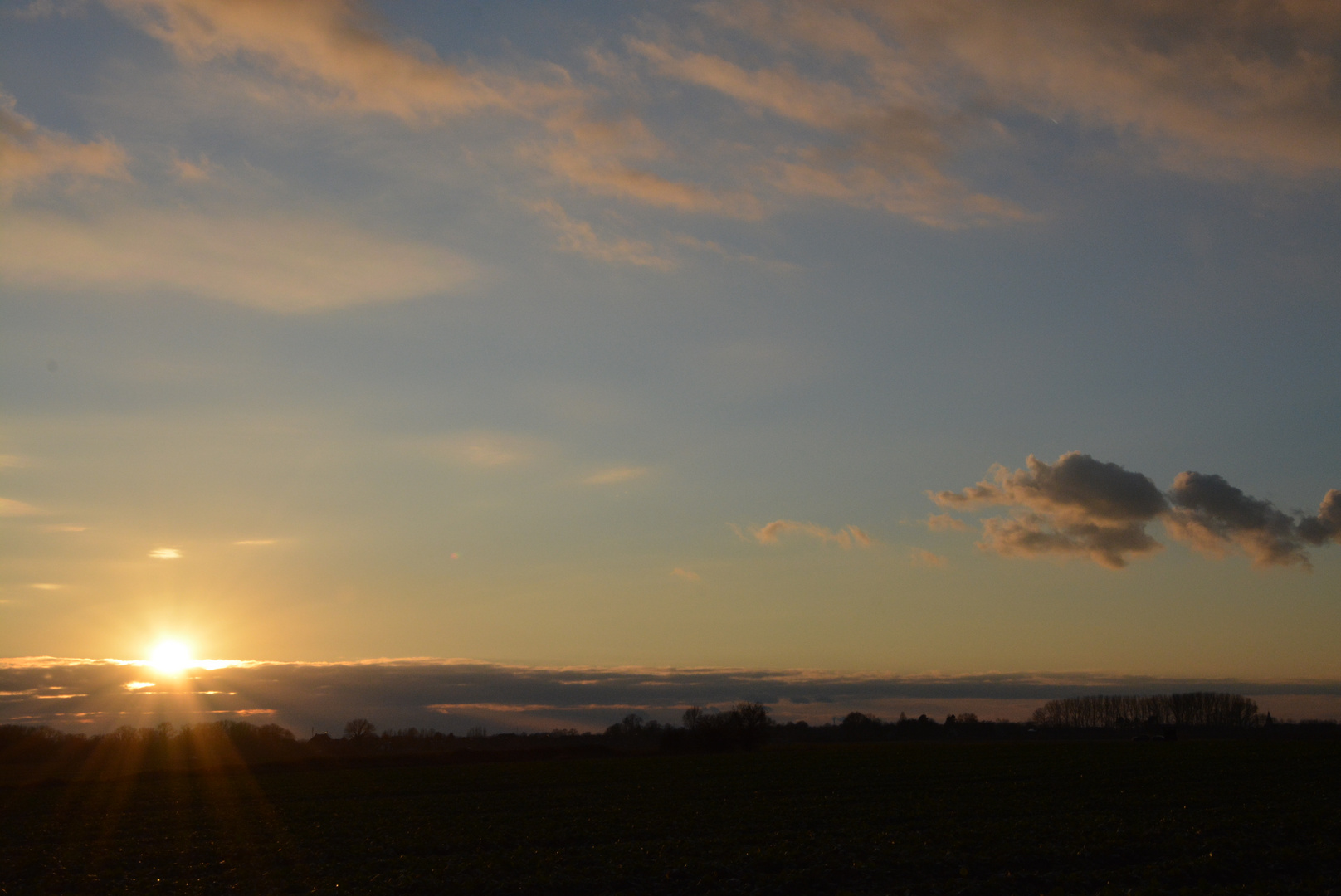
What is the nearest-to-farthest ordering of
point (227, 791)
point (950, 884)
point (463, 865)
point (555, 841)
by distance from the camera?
point (950, 884) < point (463, 865) < point (555, 841) < point (227, 791)

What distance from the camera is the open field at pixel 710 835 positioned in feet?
86.8

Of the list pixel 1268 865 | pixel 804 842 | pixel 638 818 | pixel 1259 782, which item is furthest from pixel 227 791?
pixel 1259 782

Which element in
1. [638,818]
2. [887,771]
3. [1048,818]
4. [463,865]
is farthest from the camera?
[887,771]

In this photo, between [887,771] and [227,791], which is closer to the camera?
[227,791]

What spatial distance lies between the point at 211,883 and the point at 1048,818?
30.7 m

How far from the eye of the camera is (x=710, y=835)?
114 ft

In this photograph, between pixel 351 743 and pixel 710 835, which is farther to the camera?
pixel 351 743

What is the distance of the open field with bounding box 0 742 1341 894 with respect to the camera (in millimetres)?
26453

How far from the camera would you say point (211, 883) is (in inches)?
1074

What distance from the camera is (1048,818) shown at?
122 feet

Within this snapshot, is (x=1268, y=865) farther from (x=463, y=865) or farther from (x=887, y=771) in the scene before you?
(x=887, y=771)

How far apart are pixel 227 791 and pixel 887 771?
46.8 m

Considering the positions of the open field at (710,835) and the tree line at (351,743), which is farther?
the tree line at (351,743)

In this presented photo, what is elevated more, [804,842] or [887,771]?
[804,842]
